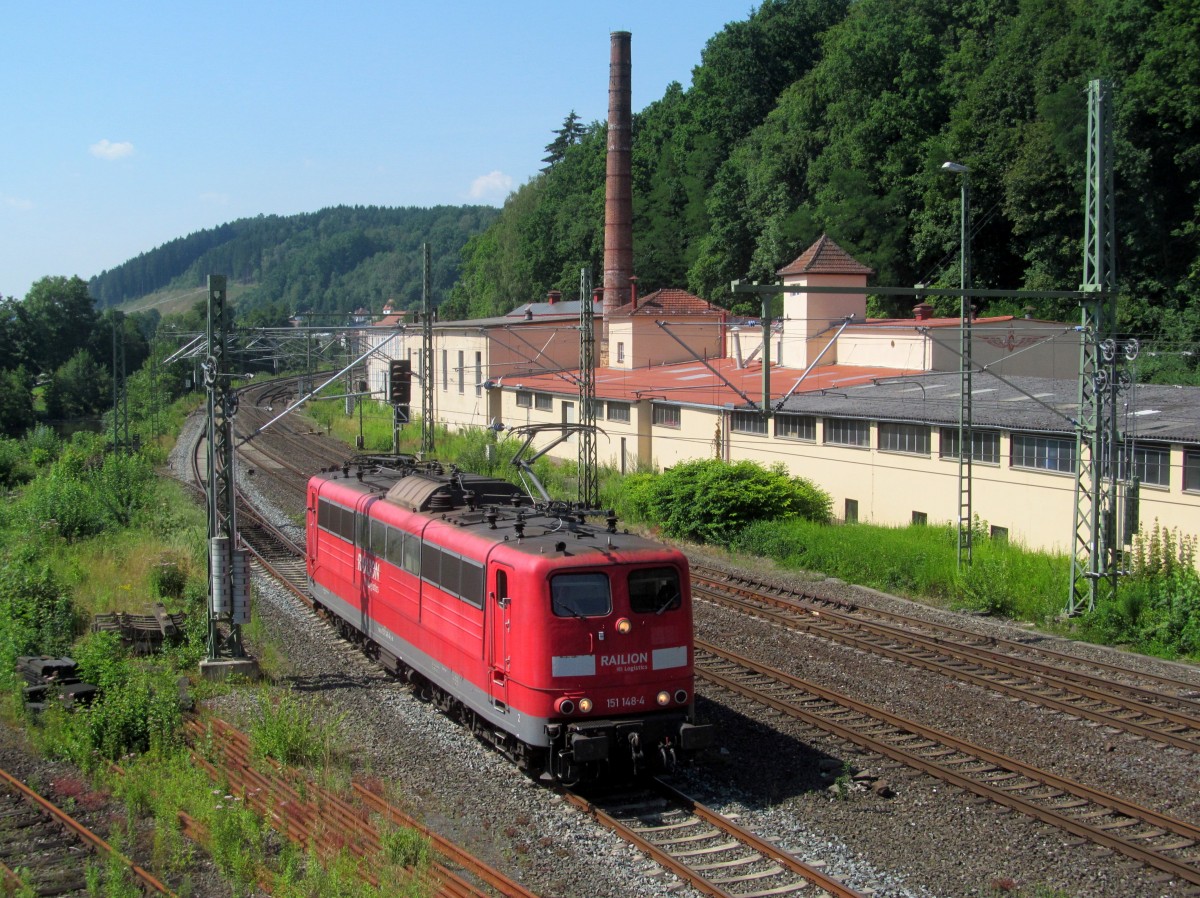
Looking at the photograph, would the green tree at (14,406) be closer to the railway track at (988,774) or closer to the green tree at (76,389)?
the green tree at (76,389)

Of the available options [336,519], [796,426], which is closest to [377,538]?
[336,519]

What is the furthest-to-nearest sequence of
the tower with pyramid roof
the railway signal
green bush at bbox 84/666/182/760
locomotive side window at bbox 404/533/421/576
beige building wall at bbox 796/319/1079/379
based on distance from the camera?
the tower with pyramid roof → beige building wall at bbox 796/319/1079/379 → the railway signal → locomotive side window at bbox 404/533/421/576 → green bush at bbox 84/666/182/760

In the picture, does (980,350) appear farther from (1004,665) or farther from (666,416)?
(1004,665)

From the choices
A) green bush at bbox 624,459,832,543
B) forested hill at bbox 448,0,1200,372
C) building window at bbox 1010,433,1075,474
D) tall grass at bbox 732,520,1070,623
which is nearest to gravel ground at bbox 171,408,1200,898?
tall grass at bbox 732,520,1070,623

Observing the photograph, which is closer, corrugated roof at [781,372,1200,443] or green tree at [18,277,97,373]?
corrugated roof at [781,372,1200,443]

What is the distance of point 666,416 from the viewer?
3403 centimetres

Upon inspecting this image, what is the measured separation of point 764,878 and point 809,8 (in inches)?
2836

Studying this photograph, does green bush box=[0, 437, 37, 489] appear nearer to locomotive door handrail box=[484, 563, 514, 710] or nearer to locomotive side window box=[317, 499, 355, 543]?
locomotive side window box=[317, 499, 355, 543]

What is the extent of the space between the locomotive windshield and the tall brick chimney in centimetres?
4024

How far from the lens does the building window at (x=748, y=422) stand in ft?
97.1

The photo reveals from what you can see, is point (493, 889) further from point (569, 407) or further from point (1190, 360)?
point (1190, 360)

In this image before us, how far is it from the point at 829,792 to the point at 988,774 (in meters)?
1.76

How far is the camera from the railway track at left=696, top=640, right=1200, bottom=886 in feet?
30.2

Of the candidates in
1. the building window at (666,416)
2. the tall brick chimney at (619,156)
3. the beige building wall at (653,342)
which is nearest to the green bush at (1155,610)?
the building window at (666,416)
